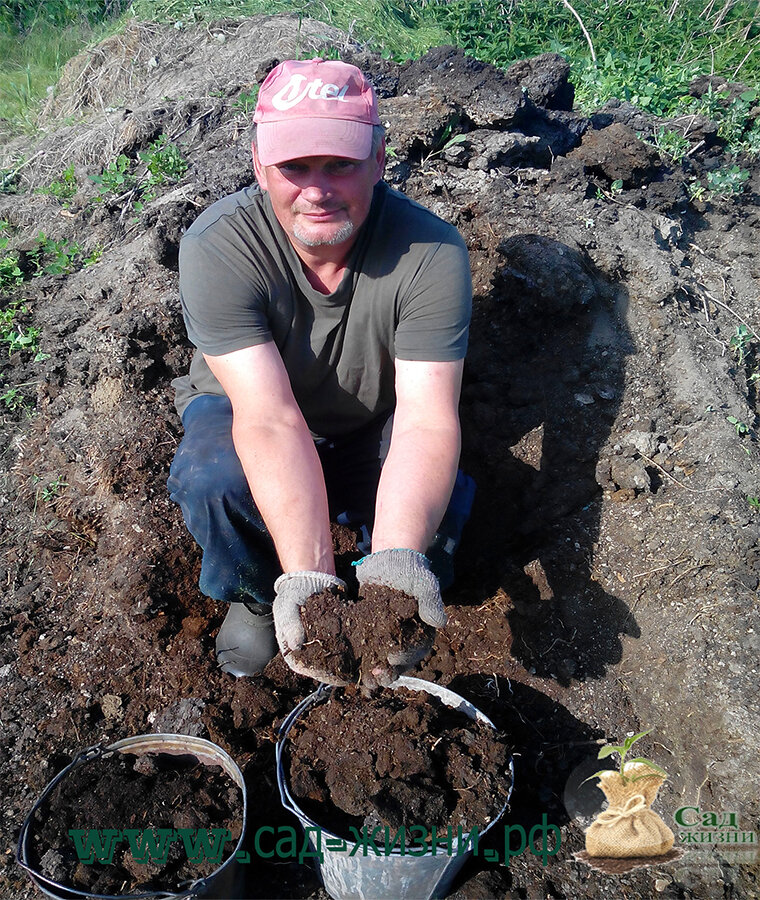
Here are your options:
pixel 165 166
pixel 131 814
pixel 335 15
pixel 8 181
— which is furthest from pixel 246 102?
pixel 131 814

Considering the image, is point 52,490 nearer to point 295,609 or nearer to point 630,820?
point 295,609

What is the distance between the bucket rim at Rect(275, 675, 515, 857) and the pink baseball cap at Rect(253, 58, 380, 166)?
142 cm

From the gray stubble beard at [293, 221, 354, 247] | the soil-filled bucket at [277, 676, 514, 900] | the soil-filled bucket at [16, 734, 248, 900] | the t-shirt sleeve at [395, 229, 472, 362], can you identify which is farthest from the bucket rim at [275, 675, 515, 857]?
the gray stubble beard at [293, 221, 354, 247]

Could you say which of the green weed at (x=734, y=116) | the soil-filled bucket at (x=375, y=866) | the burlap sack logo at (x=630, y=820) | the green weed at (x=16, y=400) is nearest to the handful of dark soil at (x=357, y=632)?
the soil-filled bucket at (x=375, y=866)

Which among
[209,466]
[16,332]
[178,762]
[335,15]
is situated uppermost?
[335,15]

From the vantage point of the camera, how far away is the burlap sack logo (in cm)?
185

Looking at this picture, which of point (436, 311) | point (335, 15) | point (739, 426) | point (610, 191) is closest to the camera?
point (436, 311)

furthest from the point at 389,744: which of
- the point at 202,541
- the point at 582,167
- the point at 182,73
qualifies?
the point at 182,73

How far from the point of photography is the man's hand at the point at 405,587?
172 cm

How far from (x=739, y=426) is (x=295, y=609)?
1.87 m

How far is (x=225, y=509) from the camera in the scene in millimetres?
2125

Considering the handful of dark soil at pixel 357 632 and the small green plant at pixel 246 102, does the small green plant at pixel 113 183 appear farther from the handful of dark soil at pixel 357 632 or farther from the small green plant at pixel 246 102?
the handful of dark soil at pixel 357 632

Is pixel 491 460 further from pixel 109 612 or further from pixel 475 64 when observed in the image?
pixel 475 64

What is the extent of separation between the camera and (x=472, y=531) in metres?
2.78
